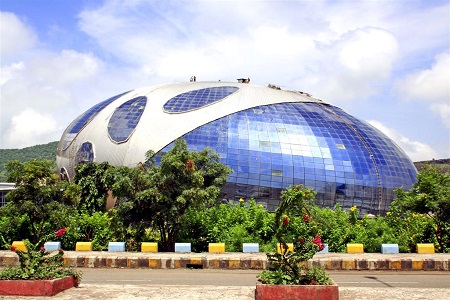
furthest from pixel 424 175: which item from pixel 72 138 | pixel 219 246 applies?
pixel 72 138

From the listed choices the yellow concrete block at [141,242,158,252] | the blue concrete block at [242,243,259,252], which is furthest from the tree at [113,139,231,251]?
the blue concrete block at [242,243,259,252]

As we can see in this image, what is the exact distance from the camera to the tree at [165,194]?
21.9m

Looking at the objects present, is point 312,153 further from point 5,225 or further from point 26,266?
point 26,266

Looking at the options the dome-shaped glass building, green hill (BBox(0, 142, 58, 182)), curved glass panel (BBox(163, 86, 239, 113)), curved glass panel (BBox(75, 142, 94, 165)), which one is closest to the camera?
the dome-shaped glass building

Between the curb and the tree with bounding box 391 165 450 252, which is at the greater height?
the tree with bounding box 391 165 450 252

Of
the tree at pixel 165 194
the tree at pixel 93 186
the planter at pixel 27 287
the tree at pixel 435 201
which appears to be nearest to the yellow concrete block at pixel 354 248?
the tree at pixel 435 201

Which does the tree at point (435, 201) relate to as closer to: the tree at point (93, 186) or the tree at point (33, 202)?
the tree at point (33, 202)

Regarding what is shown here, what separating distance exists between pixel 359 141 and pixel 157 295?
32.5 metres

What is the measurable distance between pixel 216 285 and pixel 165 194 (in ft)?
31.7

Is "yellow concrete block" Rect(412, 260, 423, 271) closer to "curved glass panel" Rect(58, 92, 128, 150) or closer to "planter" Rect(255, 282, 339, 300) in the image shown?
"planter" Rect(255, 282, 339, 300)

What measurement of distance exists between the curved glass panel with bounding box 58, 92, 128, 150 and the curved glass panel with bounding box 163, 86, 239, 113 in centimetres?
788

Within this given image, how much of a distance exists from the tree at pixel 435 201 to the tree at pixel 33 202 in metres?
16.5

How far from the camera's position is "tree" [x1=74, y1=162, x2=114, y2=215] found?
96.5ft

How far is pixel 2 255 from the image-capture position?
58.2ft
